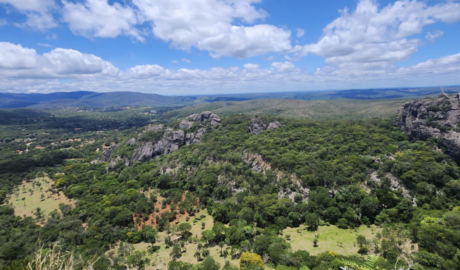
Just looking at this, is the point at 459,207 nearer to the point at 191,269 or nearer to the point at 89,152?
the point at 191,269

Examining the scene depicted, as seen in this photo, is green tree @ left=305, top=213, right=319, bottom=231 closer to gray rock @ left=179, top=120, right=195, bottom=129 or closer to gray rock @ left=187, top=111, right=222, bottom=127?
gray rock @ left=187, top=111, right=222, bottom=127

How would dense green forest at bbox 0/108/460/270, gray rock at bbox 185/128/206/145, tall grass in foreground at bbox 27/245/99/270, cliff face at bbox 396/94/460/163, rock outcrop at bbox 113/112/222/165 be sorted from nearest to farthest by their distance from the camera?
tall grass in foreground at bbox 27/245/99/270
dense green forest at bbox 0/108/460/270
cliff face at bbox 396/94/460/163
rock outcrop at bbox 113/112/222/165
gray rock at bbox 185/128/206/145

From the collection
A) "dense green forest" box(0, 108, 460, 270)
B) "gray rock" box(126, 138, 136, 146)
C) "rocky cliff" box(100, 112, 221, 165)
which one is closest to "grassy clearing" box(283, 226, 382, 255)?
"dense green forest" box(0, 108, 460, 270)

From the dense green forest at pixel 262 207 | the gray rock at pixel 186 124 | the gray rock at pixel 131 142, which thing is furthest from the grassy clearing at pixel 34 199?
the gray rock at pixel 186 124

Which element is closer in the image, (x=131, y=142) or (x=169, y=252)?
(x=169, y=252)

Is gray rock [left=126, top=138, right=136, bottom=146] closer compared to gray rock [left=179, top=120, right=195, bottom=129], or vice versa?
gray rock [left=126, top=138, right=136, bottom=146]

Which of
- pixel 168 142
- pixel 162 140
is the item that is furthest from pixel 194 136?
pixel 162 140

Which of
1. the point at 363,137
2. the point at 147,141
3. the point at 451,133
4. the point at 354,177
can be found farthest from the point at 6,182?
the point at 451,133

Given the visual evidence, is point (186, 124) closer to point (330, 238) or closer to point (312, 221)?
point (312, 221)
